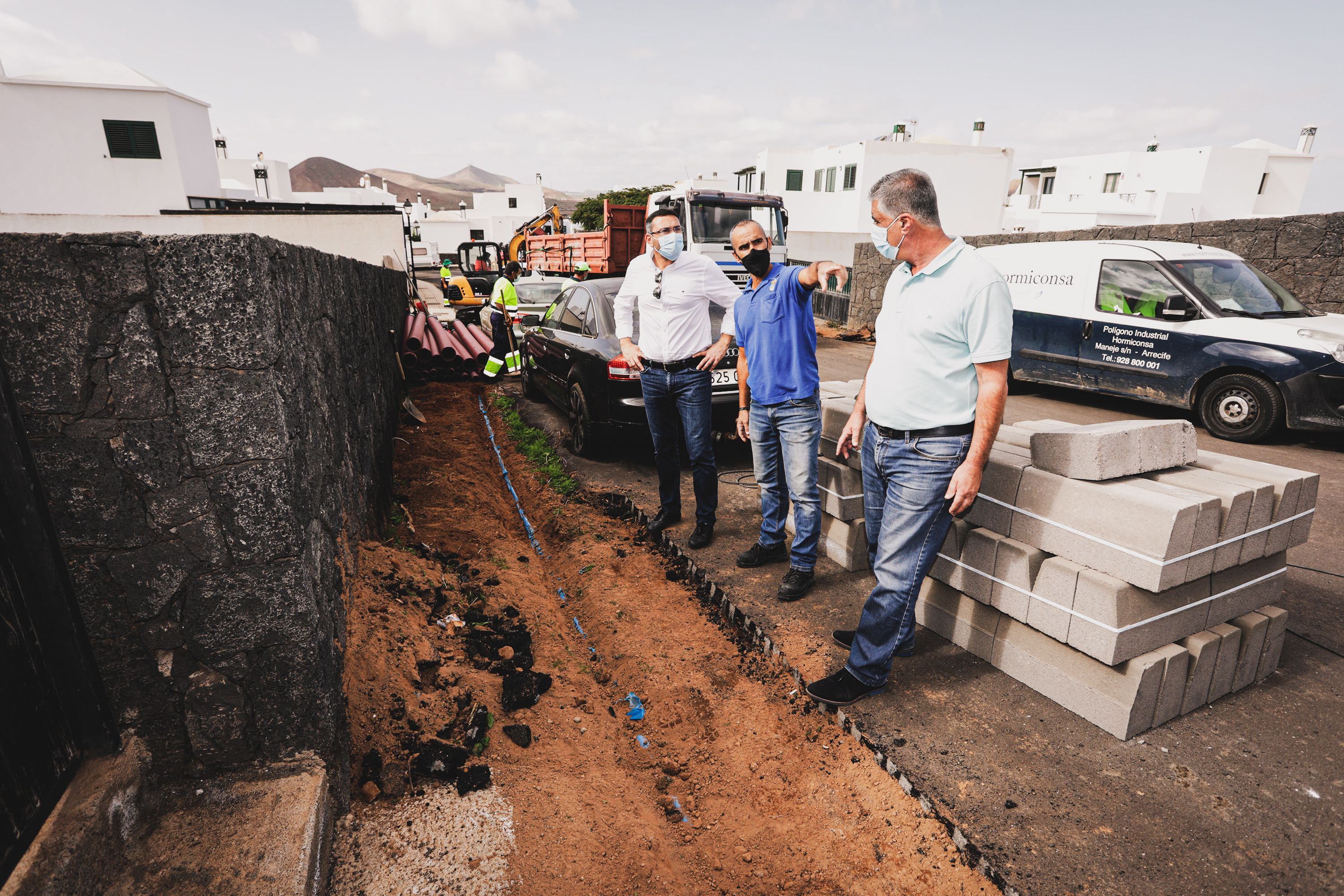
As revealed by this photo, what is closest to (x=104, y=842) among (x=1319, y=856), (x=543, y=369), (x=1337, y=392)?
(x=1319, y=856)

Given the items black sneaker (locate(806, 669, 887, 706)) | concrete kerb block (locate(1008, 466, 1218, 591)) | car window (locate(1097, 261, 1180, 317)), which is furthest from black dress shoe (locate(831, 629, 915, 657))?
car window (locate(1097, 261, 1180, 317))

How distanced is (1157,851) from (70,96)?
38.0 m

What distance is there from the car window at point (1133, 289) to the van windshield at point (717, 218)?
6.46 meters

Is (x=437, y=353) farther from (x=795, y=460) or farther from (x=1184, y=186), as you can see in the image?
(x=1184, y=186)

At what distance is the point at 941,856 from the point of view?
7.17 feet

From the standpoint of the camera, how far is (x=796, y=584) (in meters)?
3.69

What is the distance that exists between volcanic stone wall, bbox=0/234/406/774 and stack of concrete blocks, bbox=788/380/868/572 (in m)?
2.74

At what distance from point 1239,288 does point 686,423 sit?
23.6ft

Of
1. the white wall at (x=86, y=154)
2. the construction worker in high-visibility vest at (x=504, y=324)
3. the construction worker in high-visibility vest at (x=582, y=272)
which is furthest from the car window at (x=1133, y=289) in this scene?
the white wall at (x=86, y=154)

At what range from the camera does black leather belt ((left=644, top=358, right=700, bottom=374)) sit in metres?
4.19

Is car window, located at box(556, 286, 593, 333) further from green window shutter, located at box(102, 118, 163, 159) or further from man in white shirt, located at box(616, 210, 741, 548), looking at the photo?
green window shutter, located at box(102, 118, 163, 159)

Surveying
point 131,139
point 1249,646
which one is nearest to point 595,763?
point 1249,646

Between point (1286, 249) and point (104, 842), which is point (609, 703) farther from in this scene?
point (1286, 249)

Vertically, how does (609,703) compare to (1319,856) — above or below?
below
